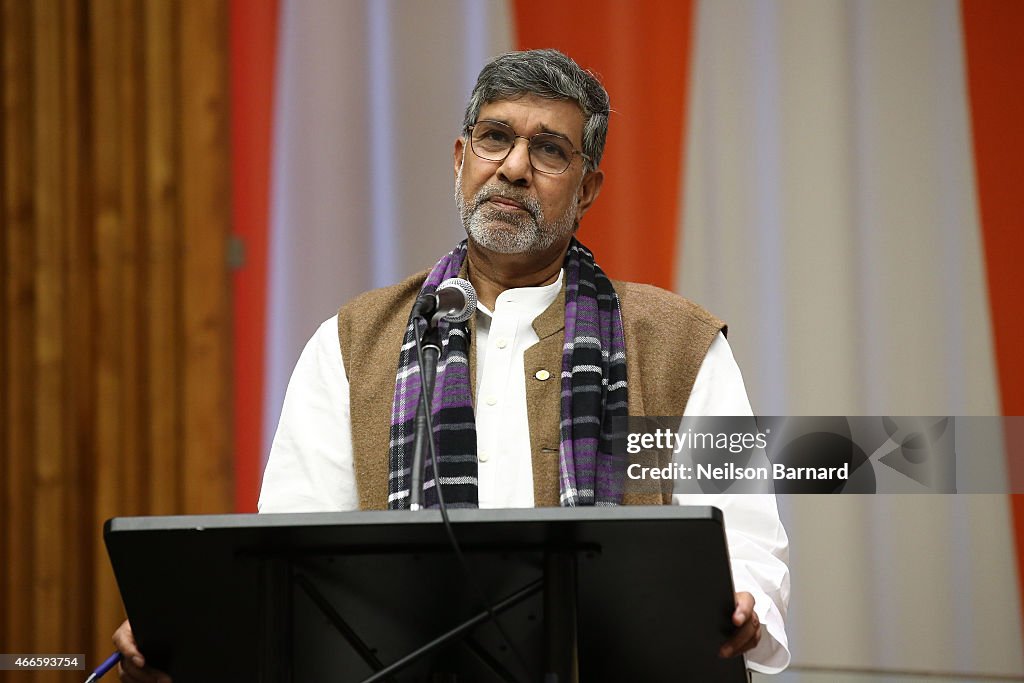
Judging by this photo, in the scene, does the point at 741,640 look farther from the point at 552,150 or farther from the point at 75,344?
the point at 75,344

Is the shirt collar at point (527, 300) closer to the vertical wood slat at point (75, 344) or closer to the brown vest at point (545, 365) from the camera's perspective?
the brown vest at point (545, 365)

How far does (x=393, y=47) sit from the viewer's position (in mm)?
3648

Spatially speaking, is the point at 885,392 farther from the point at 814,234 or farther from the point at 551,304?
the point at 551,304

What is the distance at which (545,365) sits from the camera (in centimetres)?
246

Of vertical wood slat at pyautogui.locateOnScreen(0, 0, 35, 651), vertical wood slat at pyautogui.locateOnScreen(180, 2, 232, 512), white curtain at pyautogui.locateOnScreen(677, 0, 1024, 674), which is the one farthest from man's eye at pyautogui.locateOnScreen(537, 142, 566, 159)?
vertical wood slat at pyautogui.locateOnScreen(0, 0, 35, 651)

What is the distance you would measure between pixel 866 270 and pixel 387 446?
1.47 metres

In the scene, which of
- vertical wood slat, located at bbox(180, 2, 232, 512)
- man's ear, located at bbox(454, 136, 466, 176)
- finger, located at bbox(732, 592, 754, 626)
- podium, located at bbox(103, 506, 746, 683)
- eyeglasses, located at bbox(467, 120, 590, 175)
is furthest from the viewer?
vertical wood slat, located at bbox(180, 2, 232, 512)

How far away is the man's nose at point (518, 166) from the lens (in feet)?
8.04

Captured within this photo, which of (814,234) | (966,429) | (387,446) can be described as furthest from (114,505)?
(966,429)

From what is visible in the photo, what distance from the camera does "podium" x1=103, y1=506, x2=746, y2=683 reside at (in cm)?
142

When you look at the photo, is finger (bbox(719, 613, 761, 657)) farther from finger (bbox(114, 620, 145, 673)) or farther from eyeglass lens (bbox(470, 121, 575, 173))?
eyeglass lens (bbox(470, 121, 575, 173))

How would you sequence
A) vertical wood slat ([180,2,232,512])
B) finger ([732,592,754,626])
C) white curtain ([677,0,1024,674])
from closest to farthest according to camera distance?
finger ([732,592,754,626])
white curtain ([677,0,1024,674])
vertical wood slat ([180,2,232,512])

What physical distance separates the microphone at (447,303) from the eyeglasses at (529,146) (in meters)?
0.78

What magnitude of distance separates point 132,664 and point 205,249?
82.7 inches
